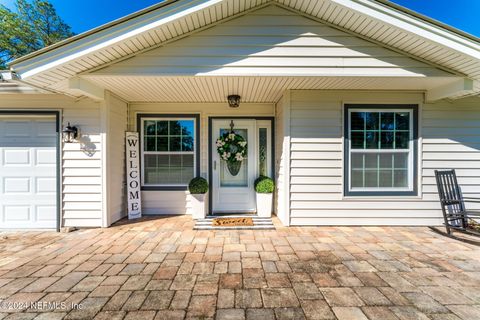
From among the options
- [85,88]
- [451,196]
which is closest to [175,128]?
[85,88]

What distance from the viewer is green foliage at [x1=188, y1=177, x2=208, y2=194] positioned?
4496 millimetres

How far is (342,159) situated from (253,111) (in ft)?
6.58

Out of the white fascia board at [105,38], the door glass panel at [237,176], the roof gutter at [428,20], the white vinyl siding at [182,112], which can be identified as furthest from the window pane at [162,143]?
the roof gutter at [428,20]

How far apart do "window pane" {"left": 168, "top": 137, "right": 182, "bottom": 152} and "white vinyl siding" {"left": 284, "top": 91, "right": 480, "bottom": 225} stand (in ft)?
7.81

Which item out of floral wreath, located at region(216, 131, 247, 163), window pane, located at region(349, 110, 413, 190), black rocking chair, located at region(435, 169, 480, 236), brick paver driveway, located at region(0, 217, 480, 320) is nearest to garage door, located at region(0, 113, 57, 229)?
brick paver driveway, located at region(0, 217, 480, 320)

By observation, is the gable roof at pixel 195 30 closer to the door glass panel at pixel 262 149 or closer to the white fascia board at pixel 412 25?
the white fascia board at pixel 412 25

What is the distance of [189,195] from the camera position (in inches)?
195

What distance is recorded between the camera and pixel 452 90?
3543mm

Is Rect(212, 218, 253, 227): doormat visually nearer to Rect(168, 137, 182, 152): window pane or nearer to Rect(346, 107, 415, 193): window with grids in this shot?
Rect(168, 137, 182, 152): window pane

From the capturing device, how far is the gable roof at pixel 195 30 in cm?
297

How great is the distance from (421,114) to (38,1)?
17605 mm

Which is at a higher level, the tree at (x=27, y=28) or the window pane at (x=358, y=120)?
the tree at (x=27, y=28)

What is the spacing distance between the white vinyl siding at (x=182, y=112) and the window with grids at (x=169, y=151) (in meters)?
0.19

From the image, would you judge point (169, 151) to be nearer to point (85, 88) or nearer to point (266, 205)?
point (85, 88)
